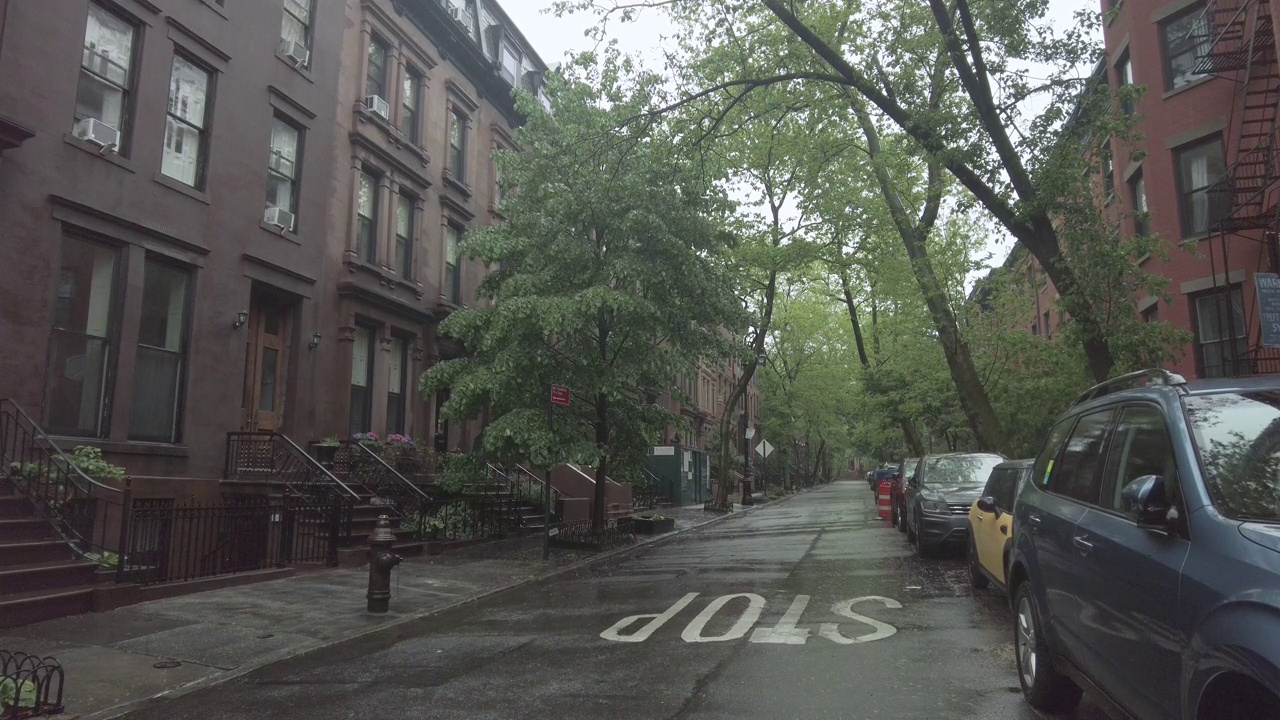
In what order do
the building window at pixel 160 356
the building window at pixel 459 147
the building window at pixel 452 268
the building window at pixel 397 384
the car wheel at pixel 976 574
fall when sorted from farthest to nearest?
the building window at pixel 459 147 < the building window at pixel 452 268 < the building window at pixel 397 384 < the building window at pixel 160 356 < the car wheel at pixel 976 574

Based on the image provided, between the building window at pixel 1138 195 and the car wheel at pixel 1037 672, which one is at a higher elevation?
the building window at pixel 1138 195

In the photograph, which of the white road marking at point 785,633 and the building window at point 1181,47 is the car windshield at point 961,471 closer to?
the white road marking at point 785,633

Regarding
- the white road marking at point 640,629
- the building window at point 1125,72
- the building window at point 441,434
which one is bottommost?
the white road marking at point 640,629

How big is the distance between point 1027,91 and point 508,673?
1028 centimetres

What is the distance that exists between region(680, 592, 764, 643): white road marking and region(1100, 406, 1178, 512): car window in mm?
4144

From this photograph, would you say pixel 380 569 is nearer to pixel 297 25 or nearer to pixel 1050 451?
pixel 1050 451

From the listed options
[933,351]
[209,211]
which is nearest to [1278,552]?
[209,211]

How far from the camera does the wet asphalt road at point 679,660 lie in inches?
224

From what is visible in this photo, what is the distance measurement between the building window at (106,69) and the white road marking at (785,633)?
36.6ft

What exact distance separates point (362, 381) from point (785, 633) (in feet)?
41.9

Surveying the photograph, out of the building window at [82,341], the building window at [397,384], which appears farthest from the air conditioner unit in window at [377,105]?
the building window at [82,341]

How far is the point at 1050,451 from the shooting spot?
5680 mm

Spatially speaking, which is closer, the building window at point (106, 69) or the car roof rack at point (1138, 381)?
the car roof rack at point (1138, 381)

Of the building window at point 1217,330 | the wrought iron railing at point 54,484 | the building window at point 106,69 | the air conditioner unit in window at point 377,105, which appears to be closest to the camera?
the wrought iron railing at point 54,484
